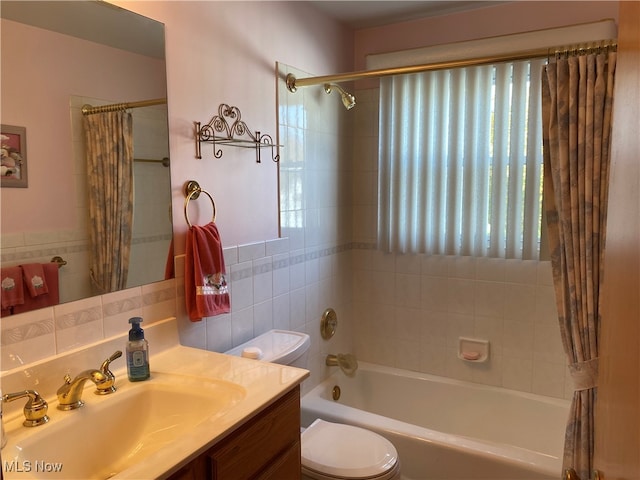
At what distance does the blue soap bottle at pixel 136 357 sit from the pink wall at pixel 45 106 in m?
0.36

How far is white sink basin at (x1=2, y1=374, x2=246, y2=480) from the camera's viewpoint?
3.51 ft

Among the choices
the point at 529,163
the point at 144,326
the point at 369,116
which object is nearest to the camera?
the point at 144,326

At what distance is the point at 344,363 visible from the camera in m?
2.71

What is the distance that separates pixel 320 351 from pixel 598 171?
1.64m

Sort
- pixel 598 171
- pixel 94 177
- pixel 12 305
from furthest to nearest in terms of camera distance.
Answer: pixel 598 171 < pixel 94 177 < pixel 12 305

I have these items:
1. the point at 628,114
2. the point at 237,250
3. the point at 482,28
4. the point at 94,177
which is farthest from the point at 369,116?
the point at 628,114

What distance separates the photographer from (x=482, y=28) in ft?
8.36

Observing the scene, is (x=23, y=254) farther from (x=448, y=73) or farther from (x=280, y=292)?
(x=448, y=73)

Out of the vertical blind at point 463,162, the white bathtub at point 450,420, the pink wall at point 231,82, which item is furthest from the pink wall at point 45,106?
the vertical blind at point 463,162

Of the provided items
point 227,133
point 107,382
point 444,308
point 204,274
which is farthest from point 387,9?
point 107,382

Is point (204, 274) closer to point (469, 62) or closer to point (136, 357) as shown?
point (136, 357)

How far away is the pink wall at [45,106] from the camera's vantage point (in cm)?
116

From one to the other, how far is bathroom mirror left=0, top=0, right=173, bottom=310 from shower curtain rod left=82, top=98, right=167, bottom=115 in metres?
0.01

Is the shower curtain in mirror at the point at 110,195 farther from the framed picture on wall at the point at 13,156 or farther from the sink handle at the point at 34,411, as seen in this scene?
the sink handle at the point at 34,411
